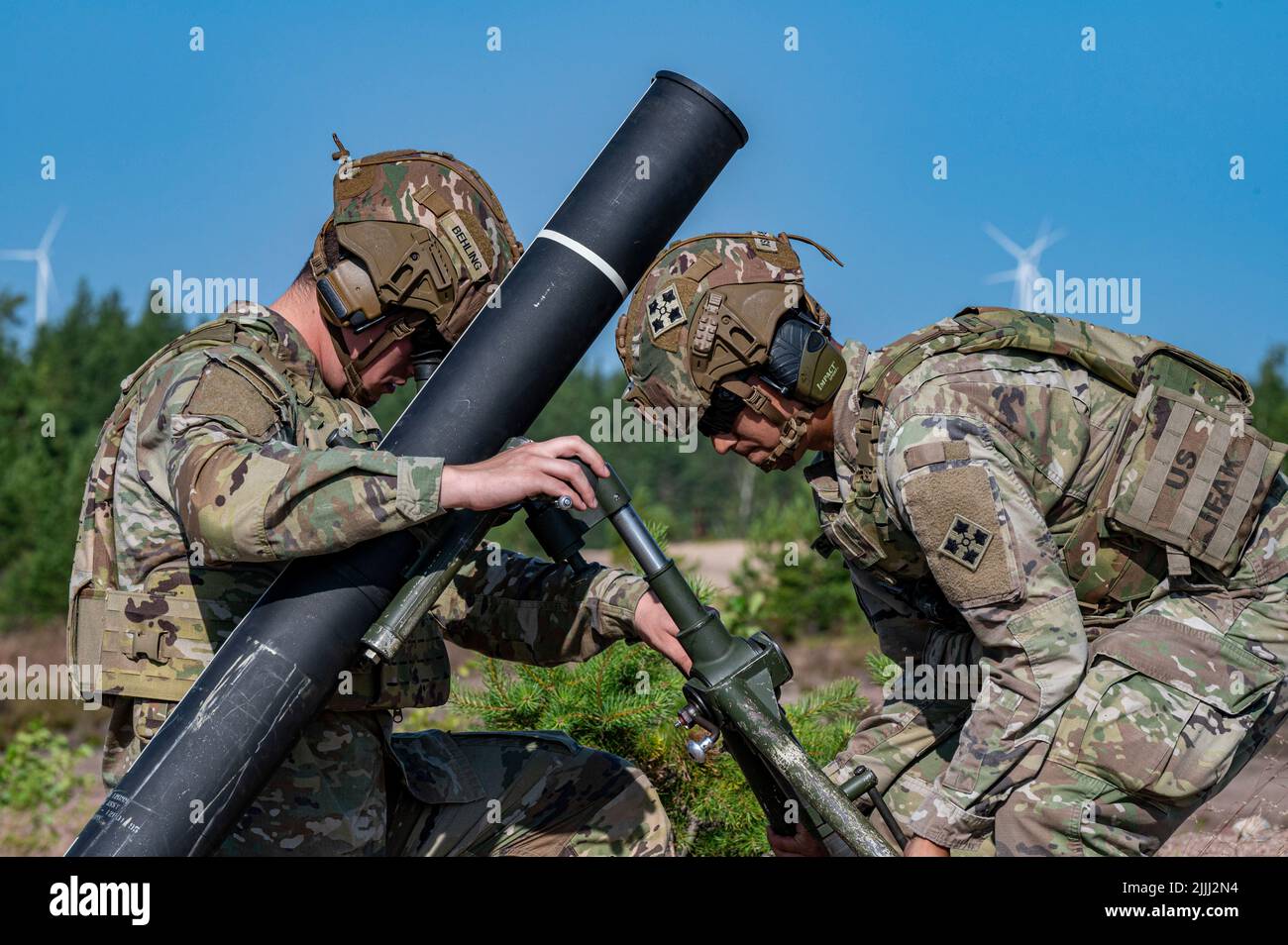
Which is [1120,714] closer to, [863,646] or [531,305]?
[531,305]

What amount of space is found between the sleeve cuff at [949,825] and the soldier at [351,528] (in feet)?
3.74

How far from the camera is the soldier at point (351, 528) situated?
13.4ft

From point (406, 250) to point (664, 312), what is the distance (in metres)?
0.95

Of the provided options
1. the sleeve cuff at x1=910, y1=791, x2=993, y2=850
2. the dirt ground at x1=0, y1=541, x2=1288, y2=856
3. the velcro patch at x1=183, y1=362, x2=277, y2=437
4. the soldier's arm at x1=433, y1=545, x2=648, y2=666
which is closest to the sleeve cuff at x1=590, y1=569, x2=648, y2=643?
the soldier's arm at x1=433, y1=545, x2=648, y2=666

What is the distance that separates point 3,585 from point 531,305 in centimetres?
2119

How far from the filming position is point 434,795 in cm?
512

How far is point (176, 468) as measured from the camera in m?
4.20

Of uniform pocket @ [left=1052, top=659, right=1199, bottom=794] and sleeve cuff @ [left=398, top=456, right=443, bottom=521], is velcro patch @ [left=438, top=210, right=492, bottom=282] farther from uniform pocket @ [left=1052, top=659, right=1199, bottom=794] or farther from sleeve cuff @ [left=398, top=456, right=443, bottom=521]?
uniform pocket @ [left=1052, top=659, right=1199, bottom=794]

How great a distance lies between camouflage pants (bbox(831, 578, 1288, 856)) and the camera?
4355mm

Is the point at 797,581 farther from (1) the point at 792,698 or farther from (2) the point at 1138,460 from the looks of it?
(2) the point at 1138,460

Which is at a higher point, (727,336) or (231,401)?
(727,336)

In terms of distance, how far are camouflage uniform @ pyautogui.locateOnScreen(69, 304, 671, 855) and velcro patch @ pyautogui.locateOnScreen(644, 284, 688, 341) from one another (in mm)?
1022

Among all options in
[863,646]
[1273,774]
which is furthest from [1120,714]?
[863,646]

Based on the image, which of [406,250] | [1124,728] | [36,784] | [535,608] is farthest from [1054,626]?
[36,784]
